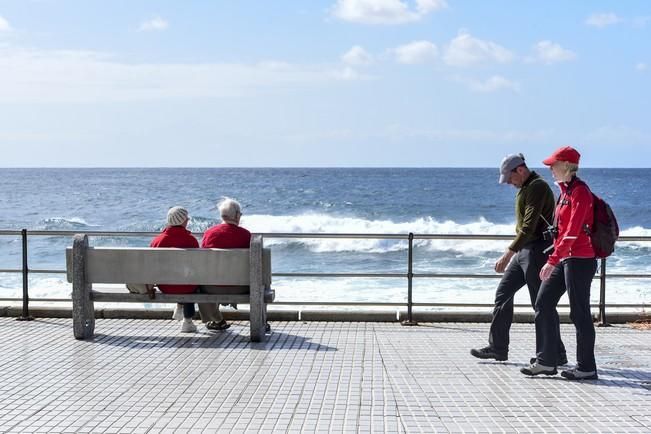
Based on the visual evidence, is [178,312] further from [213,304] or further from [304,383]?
[304,383]

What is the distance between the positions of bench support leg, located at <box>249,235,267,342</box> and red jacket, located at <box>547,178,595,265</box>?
2.69 m

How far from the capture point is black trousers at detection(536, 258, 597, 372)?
6.21 meters

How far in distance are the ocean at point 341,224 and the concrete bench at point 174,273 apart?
23.6 feet

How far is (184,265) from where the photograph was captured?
25.1ft

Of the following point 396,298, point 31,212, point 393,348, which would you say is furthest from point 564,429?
point 31,212

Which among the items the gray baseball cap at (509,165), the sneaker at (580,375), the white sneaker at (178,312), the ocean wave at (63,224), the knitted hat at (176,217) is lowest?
the ocean wave at (63,224)

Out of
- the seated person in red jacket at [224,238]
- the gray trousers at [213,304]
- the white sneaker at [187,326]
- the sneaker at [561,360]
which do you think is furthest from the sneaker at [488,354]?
the white sneaker at [187,326]

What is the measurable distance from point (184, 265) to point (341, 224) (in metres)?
39.9

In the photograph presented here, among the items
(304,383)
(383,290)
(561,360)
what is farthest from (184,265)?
(383,290)

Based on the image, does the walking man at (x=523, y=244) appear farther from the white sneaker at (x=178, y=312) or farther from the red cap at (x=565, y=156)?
the white sneaker at (x=178, y=312)

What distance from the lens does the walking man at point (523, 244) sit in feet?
21.3

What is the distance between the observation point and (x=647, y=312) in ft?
29.2

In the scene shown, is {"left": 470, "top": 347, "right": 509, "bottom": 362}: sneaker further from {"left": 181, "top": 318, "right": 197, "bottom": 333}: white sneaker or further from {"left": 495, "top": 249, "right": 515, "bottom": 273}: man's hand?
{"left": 181, "top": 318, "right": 197, "bottom": 333}: white sneaker

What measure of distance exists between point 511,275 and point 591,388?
1182mm
